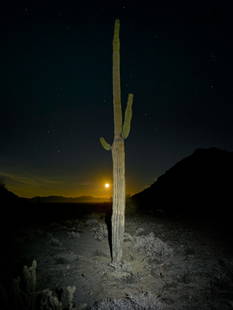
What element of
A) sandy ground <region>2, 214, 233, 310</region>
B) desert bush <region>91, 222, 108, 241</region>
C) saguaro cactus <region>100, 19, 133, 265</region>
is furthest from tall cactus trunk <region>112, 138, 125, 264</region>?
desert bush <region>91, 222, 108, 241</region>

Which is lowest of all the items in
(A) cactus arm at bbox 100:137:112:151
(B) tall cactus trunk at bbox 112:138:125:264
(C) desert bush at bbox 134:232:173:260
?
(C) desert bush at bbox 134:232:173:260

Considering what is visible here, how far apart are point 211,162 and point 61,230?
25.1 metres

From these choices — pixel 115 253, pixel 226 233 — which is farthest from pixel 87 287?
pixel 226 233

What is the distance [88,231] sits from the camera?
13.0 meters

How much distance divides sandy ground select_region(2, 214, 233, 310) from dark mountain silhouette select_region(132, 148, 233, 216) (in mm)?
9625

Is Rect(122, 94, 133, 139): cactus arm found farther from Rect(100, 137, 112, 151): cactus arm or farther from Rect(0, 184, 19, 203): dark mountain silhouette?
Rect(0, 184, 19, 203): dark mountain silhouette

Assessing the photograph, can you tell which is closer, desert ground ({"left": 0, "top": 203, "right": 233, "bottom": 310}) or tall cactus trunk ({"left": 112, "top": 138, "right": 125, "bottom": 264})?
desert ground ({"left": 0, "top": 203, "right": 233, "bottom": 310})

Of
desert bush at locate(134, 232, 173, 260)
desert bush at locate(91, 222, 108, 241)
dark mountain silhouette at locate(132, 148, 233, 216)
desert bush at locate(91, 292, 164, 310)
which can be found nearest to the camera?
desert bush at locate(91, 292, 164, 310)

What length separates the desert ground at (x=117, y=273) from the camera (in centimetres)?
538

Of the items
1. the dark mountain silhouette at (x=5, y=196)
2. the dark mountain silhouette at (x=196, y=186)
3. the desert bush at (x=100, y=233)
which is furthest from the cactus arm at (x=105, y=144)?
the dark mountain silhouette at (x=5, y=196)

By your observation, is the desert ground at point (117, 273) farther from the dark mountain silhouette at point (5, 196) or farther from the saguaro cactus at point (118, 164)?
the dark mountain silhouette at point (5, 196)

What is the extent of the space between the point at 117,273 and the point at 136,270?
27.3 inches

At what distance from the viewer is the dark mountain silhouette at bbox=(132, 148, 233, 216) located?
23.0 meters

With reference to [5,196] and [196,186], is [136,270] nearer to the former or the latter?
[196,186]
